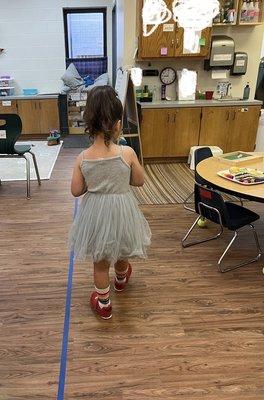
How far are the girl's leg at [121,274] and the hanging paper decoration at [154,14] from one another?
2.87 m

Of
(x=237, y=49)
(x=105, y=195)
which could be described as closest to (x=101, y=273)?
(x=105, y=195)

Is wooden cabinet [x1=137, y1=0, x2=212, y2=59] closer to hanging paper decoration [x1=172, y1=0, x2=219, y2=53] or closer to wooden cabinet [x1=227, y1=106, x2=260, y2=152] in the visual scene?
wooden cabinet [x1=227, y1=106, x2=260, y2=152]

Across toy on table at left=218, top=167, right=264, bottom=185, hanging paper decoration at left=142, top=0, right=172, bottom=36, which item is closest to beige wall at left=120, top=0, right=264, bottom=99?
hanging paper decoration at left=142, top=0, right=172, bottom=36

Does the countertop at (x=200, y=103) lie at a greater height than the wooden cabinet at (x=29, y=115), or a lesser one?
greater

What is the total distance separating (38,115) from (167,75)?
103 inches

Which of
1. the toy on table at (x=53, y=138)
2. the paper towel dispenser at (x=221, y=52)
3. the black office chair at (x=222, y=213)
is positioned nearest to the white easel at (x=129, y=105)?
the paper towel dispenser at (x=221, y=52)

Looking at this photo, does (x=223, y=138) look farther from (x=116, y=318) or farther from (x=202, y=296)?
Answer: (x=116, y=318)

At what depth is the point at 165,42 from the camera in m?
4.41

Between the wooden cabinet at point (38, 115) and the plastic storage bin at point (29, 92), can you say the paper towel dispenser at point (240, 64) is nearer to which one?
the wooden cabinet at point (38, 115)

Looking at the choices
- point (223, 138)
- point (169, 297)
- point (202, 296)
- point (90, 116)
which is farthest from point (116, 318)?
point (223, 138)

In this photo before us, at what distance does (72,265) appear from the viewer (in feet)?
8.16

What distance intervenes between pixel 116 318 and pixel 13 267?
3.16 ft

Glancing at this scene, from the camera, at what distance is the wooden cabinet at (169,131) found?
454cm

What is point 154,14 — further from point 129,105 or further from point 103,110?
point 103,110
